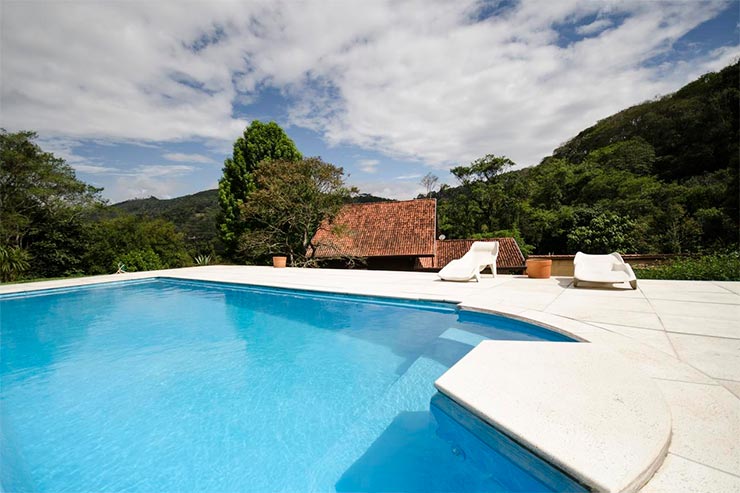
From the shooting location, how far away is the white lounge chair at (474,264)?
7.52 meters

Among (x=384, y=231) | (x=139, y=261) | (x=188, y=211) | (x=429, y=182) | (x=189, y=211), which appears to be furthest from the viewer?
(x=189, y=211)

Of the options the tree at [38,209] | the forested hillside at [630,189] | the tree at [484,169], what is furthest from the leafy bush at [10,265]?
the tree at [484,169]

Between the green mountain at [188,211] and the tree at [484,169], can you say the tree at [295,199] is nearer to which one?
the green mountain at [188,211]

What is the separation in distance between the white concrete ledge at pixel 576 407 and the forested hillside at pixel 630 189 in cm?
2529

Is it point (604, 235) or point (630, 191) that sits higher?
point (630, 191)

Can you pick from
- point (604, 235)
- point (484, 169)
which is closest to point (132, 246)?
point (484, 169)

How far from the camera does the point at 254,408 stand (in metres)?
2.96

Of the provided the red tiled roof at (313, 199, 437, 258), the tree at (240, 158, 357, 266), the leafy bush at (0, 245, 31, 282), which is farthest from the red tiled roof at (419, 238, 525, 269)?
the leafy bush at (0, 245, 31, 282)

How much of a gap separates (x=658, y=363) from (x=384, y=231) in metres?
15.4

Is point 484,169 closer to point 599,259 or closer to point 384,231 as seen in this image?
point 384,231

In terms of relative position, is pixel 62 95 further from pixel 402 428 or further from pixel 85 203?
pixel 402 428

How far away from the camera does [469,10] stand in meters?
7.88

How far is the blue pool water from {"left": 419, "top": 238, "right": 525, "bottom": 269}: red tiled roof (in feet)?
40.4

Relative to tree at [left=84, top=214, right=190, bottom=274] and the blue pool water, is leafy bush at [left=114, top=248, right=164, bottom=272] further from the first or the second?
the blue pool water
